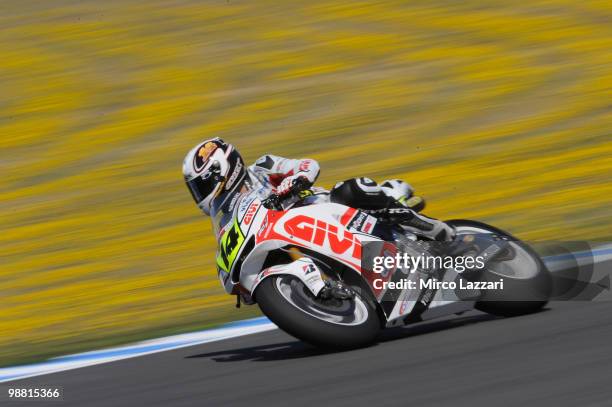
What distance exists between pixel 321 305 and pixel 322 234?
1.44 feet

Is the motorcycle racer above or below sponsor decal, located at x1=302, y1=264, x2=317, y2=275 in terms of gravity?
above

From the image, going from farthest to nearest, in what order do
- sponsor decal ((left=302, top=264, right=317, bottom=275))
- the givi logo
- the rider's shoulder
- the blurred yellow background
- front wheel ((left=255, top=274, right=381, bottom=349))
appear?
the blurred yellow background → the rider's shoulder → the givi logo → sponsor decal ((left=302, top=264, right=317, bottom=275)) → front wheel ((left=255, top=274, right=381, bottom=349))

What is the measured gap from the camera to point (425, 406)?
189 inches

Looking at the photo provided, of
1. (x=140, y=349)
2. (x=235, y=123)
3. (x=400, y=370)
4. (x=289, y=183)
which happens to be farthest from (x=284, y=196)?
(x=235, y=123)

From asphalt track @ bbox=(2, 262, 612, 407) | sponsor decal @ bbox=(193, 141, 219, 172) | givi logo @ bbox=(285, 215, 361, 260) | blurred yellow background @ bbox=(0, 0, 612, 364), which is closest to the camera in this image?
A: asphalt track @ bbox=(2, 262, 612, 407)

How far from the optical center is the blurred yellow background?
947 cm

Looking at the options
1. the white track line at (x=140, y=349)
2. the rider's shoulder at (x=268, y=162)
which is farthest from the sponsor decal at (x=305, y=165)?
the white track line at (x=140, y=349)

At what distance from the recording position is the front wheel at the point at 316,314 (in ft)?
18.7

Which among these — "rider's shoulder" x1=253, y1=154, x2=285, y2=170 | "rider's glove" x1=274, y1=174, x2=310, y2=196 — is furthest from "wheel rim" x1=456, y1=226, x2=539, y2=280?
"rider's shoulder" x1=253, y1=154, x2=285, y2=170

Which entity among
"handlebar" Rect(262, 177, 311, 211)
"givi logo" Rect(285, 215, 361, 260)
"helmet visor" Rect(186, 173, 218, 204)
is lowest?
"givi logo" Rect(285, 215, 361, 260)

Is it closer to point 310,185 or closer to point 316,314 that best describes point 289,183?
point 310,185

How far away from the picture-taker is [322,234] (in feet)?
20.0

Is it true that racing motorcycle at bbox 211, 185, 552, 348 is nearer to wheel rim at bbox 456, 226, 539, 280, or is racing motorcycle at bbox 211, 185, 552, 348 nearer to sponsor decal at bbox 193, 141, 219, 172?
wheel rim at bbox 456, 226, 539, 280

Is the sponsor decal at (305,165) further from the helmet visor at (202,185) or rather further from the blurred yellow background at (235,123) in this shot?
the blurred yellow background at (235,123)
